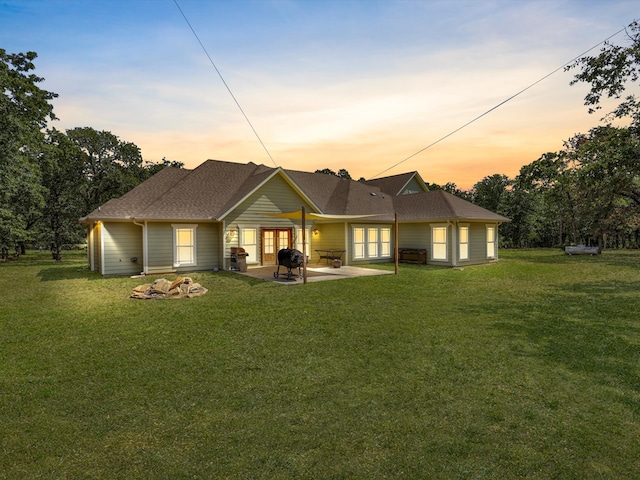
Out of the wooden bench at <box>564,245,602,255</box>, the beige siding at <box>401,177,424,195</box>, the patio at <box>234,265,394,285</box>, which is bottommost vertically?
the patio at <box>234,265,394,285</box>

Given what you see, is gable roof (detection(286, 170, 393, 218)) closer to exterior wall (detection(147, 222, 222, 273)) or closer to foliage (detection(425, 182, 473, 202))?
exterior wall (detection(147, 222, 222, 273))

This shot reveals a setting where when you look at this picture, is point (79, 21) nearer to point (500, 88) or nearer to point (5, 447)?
point (5, 447)

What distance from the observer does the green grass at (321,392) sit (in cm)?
284

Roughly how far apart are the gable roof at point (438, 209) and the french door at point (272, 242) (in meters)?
7.14

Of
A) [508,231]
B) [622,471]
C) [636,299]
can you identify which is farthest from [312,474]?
[508,231]

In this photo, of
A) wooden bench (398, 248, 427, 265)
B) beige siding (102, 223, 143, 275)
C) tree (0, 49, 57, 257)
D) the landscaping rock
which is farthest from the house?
the landscaping rock

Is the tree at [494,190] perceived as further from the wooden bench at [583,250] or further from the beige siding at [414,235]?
the beige siding at [414,235]

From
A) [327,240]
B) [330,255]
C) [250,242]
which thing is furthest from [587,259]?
[250,242]

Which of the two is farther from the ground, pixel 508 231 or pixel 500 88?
Answer: pixel 500 88

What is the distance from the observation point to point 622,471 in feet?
8.77

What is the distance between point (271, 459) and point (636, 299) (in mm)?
11294

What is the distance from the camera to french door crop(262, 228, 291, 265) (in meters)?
17.6

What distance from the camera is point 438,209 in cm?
1895

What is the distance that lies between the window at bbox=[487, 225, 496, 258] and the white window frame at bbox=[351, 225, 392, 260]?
5.97 m
